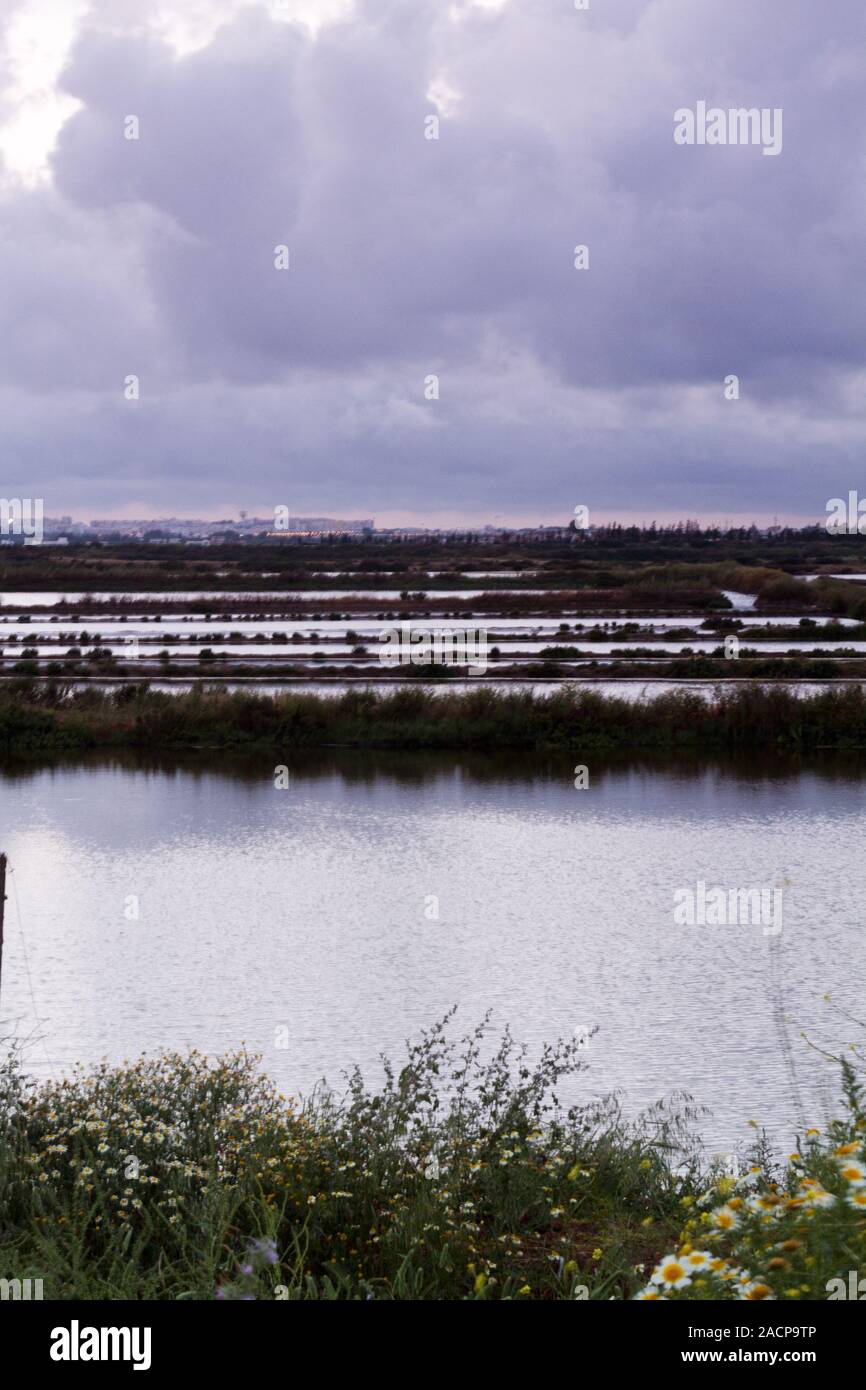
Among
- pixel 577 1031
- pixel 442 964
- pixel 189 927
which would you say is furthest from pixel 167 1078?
pixel 189 927

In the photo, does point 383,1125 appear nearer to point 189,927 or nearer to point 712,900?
point 189,927

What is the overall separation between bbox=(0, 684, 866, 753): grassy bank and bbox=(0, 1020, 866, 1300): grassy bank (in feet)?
63.6

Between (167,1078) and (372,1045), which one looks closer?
(167,1078)

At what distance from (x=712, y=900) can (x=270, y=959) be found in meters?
4.99

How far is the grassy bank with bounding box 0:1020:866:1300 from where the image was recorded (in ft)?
13.5

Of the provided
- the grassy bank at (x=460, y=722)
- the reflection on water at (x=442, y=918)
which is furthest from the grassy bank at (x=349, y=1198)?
the grassy bank at (x=460, y=722)

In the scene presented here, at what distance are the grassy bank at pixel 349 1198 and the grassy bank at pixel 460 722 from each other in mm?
19392

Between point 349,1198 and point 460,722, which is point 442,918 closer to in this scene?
point 349,1198

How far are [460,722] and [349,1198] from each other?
21.2 metres

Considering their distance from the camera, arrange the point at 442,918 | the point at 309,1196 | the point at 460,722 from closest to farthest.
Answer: the point at 309,1196 → the point at 442,918 → the point at 460,722

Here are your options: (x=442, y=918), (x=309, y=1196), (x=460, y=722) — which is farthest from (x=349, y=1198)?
(x=460, y=722)

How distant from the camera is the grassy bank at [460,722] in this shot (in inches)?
1019

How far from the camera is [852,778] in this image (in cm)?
2284

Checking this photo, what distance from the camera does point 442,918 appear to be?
13953 mm
